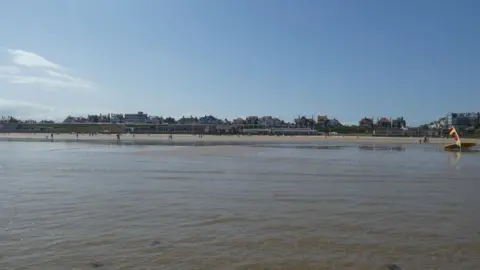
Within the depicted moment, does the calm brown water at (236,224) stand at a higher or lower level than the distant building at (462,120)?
lower

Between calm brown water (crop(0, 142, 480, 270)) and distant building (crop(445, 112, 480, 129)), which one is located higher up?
distant building (crop(445, 112, 480, 129))

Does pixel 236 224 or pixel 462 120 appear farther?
pixel 462 120

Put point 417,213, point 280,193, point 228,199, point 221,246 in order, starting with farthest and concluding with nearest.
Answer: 1. point 280,193
2. point 228,199
3. point 417,213
4. point 221,246

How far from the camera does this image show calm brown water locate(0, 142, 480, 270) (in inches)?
274

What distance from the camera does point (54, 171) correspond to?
2112cm

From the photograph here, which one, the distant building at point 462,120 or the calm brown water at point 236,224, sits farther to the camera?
the distant building at point 462,120

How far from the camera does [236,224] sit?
31.2 ft

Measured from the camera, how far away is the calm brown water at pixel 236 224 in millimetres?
6957

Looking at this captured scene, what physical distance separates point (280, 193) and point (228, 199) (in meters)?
2.15

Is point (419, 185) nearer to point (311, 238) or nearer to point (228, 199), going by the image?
point (228, 199)

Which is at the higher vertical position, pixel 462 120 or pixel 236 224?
pixel 462 120

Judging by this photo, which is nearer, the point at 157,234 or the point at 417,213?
the point at 157,234

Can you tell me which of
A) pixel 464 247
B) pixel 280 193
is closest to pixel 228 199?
pixel 280 193

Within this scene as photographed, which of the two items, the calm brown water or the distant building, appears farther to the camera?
the distant building
